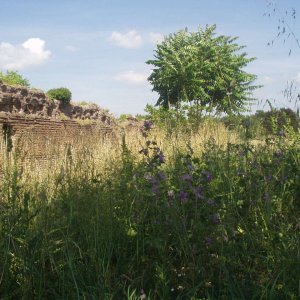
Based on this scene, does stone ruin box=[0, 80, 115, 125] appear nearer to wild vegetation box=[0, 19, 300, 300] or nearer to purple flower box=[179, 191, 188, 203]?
wild vegetation box=[0, 19, 300, 300]

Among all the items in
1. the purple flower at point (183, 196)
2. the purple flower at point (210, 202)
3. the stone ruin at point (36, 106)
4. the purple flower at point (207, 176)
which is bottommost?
the purple flower at point (210, 202)

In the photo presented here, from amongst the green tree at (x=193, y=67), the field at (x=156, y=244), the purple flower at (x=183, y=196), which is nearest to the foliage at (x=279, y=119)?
the field at (x=156, y=244)

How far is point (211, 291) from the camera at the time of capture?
7.94ft

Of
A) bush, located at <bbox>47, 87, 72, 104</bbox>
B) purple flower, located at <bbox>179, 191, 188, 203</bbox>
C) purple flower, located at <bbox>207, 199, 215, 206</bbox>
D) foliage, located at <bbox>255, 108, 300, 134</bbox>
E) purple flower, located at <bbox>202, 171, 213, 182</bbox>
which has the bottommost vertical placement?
purple flower, located at <bbox>207, 199, 215, 206</bbox>

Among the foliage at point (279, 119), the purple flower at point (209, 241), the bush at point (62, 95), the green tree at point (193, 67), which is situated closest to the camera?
the purple flower at point (209, 241)

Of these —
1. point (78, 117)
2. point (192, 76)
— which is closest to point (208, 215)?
point (78, 117)

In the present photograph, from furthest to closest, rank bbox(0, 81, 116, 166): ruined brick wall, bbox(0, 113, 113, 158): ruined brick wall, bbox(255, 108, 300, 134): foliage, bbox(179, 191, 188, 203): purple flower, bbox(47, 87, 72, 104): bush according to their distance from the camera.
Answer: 1. bbox(47, 87, 72, 104): bush
2. bbox(0, 81, 116, 166): ruined brick wall
3. bbox(0, 113, 113, 158): ruined brick wall
4. bbox(255, 108, 300, 134): foliage
5. bbox(179, 191, 188, 203): purple flower

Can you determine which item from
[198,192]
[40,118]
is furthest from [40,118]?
[198,192]

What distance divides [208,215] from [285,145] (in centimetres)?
169

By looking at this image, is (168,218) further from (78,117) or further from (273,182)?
(78,117)

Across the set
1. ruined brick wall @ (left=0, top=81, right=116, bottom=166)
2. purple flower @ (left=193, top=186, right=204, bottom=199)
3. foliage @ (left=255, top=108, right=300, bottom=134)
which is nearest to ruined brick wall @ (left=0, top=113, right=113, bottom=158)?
ruined brick wall @ (left=0, top=81, right=116, bottom=166)

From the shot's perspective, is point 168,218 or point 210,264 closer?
point 210,264

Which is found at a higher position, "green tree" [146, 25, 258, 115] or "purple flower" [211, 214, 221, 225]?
"green tree" [146, 25, 258, 115]

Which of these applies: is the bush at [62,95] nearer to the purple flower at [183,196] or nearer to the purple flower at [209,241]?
the purple flower at [183,196]
